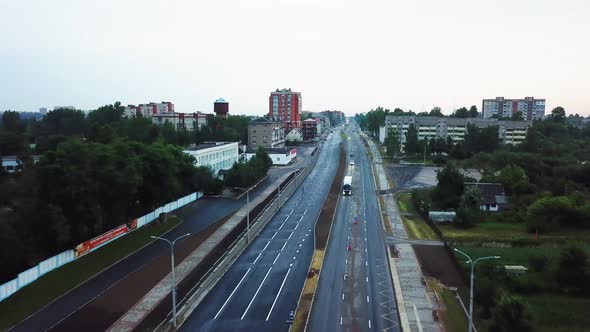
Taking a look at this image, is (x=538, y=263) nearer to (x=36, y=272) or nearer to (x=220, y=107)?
(x=36, y=272)

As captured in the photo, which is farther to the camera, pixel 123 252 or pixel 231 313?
pixel 123 252

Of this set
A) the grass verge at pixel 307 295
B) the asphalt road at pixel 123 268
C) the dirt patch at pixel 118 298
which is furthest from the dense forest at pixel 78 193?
the grass verge at pixel 307 295

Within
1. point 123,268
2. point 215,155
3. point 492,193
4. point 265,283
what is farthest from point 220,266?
point 215,155

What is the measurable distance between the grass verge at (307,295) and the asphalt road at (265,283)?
20.2 inches

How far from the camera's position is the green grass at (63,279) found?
31.1 m

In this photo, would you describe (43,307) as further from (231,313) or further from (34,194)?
(231,313)

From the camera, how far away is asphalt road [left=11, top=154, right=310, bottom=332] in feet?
100

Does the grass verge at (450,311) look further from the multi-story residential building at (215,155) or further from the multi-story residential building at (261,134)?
the multi-story residential building at (261,134)

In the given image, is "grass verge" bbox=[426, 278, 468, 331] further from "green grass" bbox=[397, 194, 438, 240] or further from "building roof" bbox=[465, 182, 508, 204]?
"building roof" bbox=[465, 182, 508, 204]

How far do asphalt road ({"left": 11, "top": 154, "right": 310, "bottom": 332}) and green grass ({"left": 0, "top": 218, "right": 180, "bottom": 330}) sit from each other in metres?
0.63

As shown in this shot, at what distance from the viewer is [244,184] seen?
2985 inches

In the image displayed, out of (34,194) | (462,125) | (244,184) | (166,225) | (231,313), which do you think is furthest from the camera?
(462,125)

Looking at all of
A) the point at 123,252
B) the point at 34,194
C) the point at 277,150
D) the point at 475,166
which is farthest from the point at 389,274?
the point at 277,150

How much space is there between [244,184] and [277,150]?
40503mm
